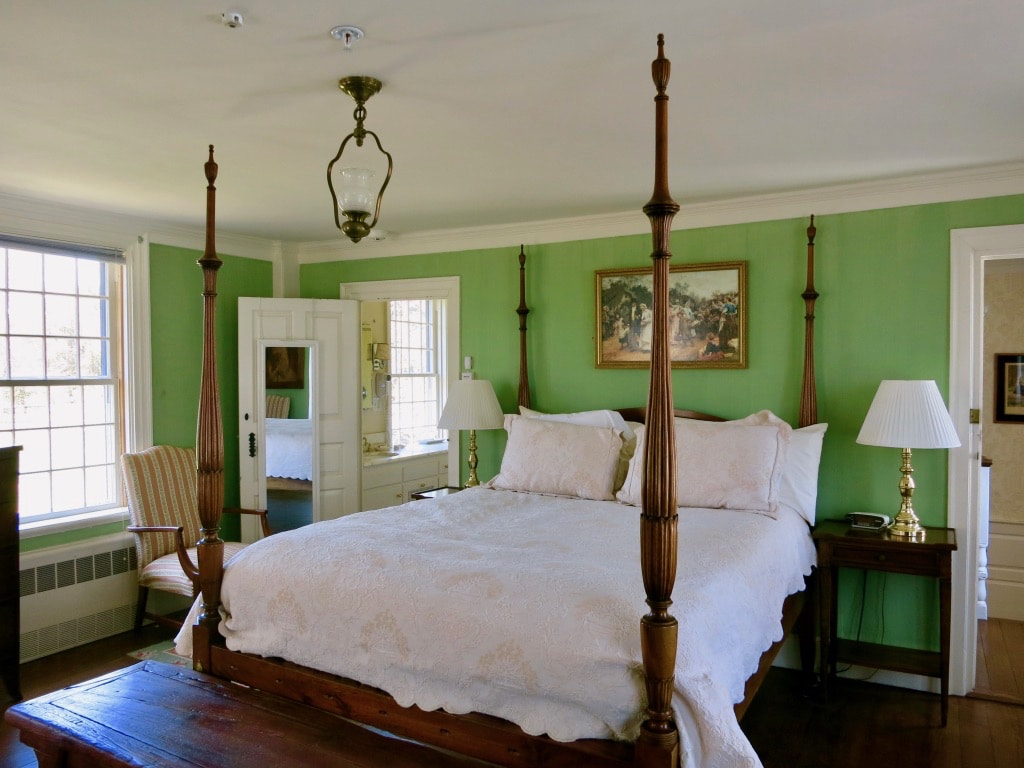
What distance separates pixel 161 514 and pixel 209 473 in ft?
6.59

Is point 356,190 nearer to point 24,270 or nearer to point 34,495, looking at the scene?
point 24,270

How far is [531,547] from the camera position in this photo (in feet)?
8.87

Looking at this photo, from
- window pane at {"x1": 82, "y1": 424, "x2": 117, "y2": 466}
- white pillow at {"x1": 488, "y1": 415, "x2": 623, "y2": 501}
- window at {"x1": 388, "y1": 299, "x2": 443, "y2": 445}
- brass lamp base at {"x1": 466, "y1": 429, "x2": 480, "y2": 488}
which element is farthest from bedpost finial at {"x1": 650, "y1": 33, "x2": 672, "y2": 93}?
window at {"x1": 388, "y1": 299, "x2": 443, "y2": 445}

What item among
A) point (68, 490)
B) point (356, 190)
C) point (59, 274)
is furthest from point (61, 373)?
point (356, 190)

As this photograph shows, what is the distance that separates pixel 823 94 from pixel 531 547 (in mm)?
1878

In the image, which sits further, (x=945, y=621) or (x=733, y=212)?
(x=733, y=212)

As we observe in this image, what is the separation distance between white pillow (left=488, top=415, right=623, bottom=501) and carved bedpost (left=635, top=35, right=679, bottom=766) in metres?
1.90

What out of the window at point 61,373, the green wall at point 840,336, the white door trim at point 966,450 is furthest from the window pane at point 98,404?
the white door trim at point 966,450

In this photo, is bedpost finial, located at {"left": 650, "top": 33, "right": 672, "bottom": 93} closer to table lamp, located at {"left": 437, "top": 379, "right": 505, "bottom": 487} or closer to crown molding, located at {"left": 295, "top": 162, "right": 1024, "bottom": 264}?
crown molding, located at {"left": 295, "top": 162, "right": 1024, "bottom": 264}

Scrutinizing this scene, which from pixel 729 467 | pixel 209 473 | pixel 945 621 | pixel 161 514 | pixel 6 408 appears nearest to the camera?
pixel 209 473

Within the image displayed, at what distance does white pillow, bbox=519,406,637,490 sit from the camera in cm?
389

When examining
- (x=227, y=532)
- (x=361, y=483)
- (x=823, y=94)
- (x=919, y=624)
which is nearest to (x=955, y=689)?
(x=919, y=624)

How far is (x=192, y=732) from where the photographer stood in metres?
2.09

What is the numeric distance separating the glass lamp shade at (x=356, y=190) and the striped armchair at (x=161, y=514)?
7.83 ft
